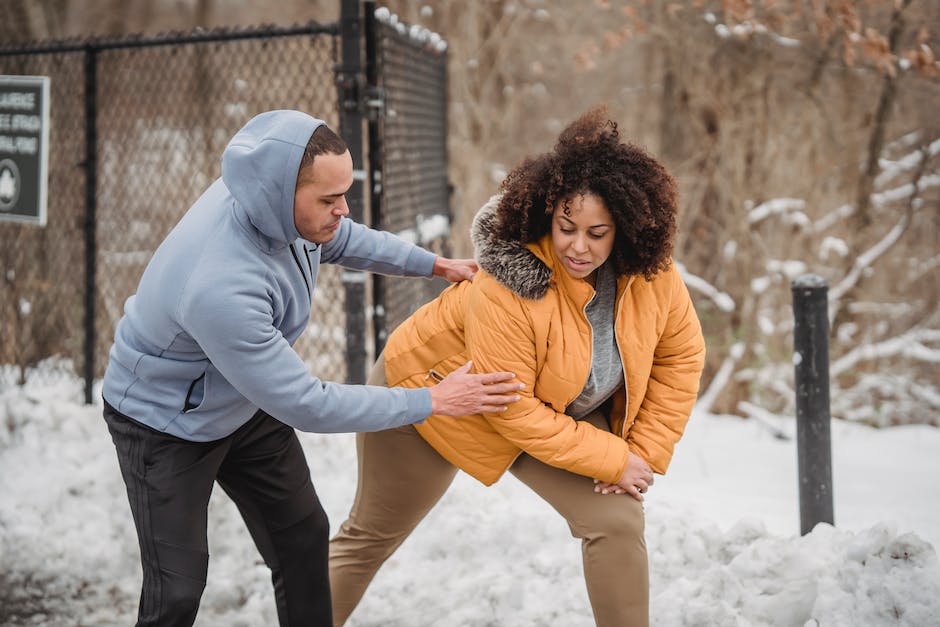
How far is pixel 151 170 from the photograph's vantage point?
11.0 metres

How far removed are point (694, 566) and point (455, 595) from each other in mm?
989

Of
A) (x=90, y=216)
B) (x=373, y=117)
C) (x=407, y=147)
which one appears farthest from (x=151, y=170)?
(x=373, y=117)

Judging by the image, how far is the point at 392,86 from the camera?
5.27 m

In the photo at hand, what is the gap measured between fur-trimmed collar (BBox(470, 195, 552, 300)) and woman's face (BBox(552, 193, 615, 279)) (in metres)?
0.08

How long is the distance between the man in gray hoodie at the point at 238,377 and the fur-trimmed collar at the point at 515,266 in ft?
0.87

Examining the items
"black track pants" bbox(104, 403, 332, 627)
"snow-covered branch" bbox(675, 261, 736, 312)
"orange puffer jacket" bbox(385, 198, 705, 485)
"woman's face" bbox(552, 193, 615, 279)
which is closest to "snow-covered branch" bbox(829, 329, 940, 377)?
"snow-covered branch" bbox(675, 261, 736, 312)

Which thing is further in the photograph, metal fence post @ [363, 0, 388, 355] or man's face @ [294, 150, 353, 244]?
metal fence post @ [363, 0, 388, 355]

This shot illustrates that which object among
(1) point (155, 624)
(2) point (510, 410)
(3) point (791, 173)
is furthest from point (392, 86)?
(3) point (791, 173)

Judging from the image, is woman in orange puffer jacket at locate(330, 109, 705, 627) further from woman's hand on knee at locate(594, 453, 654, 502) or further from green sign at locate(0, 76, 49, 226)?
green sign at locate(0, 76, 49, 226)

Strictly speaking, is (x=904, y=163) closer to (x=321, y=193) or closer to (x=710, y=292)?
(x=710, y=292)

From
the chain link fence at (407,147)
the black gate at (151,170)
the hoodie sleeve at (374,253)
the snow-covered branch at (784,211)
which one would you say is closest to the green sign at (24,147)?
the black gate at (151,170)

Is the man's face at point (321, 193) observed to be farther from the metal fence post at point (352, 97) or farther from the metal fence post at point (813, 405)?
the metal fence post at point (813, 405)

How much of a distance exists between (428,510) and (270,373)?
0.99 m

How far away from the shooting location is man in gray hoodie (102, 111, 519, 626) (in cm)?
231
